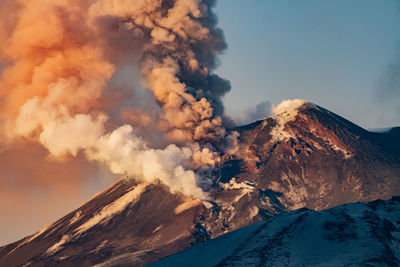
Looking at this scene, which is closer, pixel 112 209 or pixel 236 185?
pixel 112 209

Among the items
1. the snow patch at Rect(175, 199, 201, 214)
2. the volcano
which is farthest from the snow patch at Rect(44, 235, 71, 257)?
the snow patch at Rect(175, 199, 201, 214)

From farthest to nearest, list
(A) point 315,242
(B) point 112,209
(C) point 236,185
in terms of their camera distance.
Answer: (C) point 236,185, (B) point 112,209, (A) point 315,242

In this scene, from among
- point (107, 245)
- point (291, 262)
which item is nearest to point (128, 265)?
point (107, 245)

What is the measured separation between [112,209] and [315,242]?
13111 cm

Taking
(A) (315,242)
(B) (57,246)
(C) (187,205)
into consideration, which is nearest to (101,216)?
(B) (57,246)

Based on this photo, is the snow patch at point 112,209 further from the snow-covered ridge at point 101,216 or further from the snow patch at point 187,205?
the snow patch at point 187,205

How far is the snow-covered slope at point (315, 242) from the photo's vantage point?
6131cm

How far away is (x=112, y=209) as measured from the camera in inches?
7559

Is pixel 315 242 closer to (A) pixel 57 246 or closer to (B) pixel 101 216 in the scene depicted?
(A) pixel 57 246

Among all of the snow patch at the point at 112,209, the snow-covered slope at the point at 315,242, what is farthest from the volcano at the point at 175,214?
the snow-covered slope at the point at 315,242

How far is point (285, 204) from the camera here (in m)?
189

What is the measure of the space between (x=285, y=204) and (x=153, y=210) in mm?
40079

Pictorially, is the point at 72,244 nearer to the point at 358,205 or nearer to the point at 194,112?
the point at 194,112

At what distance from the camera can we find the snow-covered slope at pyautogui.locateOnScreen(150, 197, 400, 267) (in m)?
61.3
